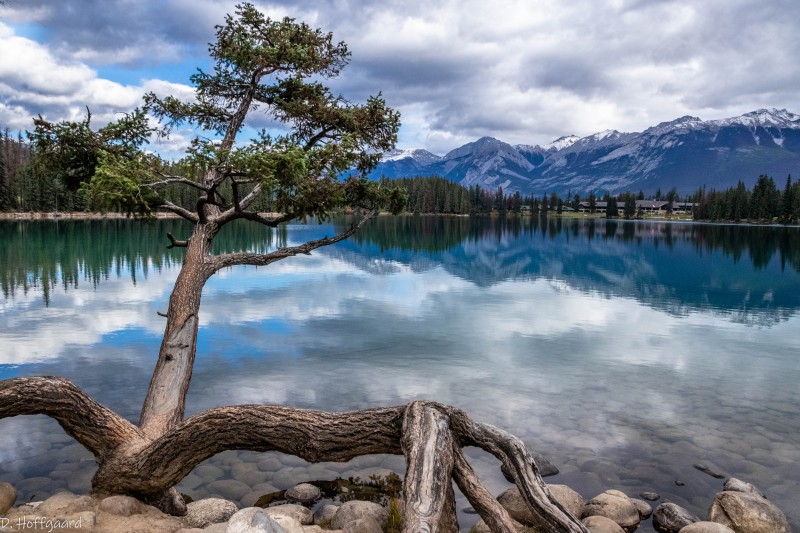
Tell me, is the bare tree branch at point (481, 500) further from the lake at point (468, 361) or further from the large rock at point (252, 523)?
the lake at point (468, 361)

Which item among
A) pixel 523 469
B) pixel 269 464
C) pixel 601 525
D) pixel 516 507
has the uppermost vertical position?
pixel 523 469

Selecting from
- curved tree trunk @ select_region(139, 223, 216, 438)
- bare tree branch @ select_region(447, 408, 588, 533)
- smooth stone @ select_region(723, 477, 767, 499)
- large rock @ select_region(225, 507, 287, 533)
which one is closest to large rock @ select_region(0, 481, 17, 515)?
curved tree trunk @ select_region(139, 223, 216, 438)

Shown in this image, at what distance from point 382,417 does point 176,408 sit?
18.6 feet

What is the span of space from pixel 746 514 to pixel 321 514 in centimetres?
791

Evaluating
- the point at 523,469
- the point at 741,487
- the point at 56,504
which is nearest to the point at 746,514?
the point at 741,487

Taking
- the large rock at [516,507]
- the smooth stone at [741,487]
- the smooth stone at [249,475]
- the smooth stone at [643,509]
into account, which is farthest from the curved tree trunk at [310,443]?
the smooth stone at [741,487]

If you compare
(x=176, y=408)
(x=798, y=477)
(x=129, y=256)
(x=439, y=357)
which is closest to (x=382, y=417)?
(x=176, y=408)

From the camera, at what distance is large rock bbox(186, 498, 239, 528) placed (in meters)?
8.62

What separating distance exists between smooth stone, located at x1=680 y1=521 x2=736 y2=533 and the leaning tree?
13.3 feet

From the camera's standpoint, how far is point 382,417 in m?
7.95

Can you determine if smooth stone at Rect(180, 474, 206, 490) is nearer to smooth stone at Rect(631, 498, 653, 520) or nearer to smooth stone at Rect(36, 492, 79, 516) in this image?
smooth stone at Rect(36, 492, 79, 516)

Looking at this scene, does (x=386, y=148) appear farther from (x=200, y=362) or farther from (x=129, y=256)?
(x=129, y=256)

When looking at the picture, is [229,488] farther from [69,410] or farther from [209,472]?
[69,410]

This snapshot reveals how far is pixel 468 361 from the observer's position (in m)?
21.6
